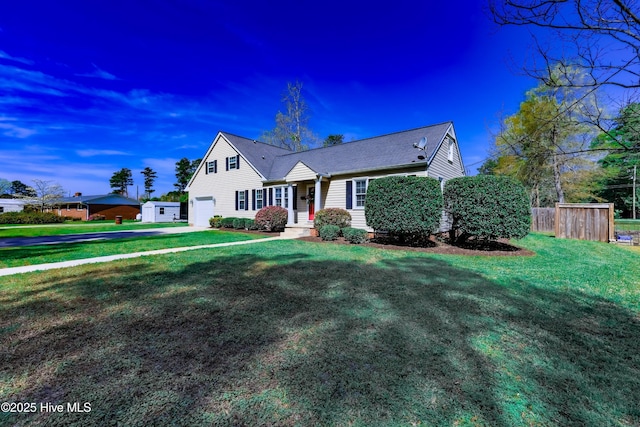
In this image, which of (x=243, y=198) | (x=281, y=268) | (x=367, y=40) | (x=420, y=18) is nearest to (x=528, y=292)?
(x=281, y=268)

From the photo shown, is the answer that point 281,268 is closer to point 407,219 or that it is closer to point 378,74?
point 407,219

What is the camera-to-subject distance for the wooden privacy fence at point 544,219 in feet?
48.9

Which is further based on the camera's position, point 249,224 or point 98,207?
point 98,207

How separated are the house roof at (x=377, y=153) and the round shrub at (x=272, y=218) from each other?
2.06 meters

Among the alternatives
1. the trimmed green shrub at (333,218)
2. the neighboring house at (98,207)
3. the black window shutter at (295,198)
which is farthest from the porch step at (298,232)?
the neighboring house at (98,207)

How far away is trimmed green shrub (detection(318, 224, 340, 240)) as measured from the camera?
Result: 37.0 ft

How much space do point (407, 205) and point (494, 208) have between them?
2.57m

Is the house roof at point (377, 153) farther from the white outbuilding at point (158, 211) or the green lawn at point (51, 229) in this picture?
the white outbuilding at point (158, 211)

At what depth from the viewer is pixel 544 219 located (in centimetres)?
1523

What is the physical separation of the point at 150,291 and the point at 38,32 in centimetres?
1207

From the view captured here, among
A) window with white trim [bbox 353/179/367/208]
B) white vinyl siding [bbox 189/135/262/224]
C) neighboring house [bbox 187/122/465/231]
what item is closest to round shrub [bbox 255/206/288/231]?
neighboring house [bbox 187/122/465/231]

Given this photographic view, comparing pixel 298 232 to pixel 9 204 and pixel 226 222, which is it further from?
pixel 9 204

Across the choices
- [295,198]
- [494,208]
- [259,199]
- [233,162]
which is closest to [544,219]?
[494,208]

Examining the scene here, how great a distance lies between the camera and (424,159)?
11211 millimetres
